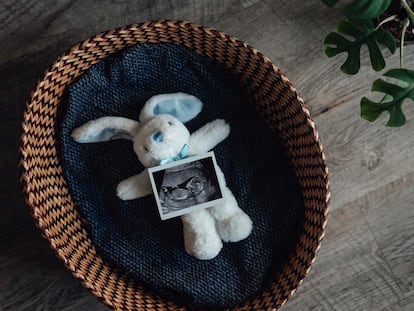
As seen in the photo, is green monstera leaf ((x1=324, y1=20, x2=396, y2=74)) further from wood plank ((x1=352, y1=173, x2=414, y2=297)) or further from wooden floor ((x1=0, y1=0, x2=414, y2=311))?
wood plank ((x1=352, y1=173, x2=414, y2=297))

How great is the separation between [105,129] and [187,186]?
199 mm

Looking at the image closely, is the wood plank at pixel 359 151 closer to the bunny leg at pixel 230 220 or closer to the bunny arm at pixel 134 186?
the bunny leg at pixel 230 220

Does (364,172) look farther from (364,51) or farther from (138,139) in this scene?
(138,139)

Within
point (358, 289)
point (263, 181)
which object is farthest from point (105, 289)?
point (358, 289)

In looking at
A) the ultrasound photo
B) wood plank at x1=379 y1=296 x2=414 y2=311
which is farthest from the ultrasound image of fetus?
wood plank at x1=379 y1=296 x2=414 y2=311

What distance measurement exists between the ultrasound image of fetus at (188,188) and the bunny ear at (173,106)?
0.37 ft

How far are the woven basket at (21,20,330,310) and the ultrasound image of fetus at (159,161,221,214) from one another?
19 cm

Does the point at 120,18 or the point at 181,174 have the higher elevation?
the point at 120,18

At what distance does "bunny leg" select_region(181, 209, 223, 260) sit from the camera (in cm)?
109

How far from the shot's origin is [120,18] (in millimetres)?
1205

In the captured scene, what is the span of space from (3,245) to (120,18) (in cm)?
55

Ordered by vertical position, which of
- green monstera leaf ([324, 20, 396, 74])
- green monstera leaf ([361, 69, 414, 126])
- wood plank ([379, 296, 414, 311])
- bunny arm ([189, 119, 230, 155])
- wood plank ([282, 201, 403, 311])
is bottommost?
wood plank ([379, 296, 414, 311])

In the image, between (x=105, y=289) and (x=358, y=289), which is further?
(x=358, y=289)

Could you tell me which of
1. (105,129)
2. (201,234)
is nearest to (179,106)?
(105,129)
